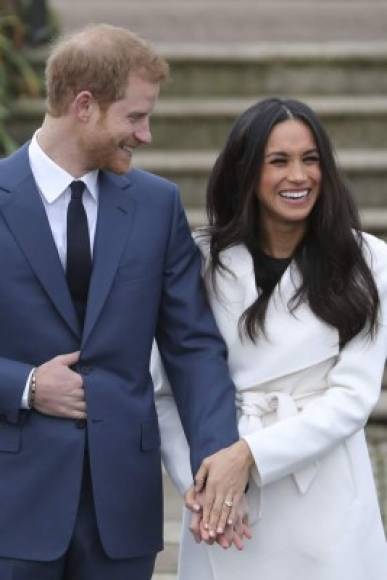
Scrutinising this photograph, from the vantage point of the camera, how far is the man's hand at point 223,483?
3.44 metres

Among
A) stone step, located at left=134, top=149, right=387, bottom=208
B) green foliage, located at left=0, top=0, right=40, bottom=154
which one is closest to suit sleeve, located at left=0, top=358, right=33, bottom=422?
stone step, located at left=134, top=149, right=387, bottom=208

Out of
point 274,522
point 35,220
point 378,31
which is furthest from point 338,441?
point 378,31

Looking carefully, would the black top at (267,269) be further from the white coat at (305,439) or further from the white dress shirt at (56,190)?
the white dress shirt at (56,190)

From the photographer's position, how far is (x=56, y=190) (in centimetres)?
348

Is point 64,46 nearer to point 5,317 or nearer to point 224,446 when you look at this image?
point 5,317

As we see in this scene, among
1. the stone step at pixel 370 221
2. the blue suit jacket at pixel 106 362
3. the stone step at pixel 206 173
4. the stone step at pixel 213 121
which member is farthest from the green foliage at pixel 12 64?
the blue suit jacket at pixel 106 362

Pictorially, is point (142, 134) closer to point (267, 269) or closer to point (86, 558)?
point (267, 269)

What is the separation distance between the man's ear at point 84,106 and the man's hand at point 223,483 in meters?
0.81

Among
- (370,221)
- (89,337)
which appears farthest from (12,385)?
(370,221)

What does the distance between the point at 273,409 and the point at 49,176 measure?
746mm

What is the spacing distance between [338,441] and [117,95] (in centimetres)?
93

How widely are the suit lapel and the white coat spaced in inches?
12.5

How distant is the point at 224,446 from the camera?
138 inches

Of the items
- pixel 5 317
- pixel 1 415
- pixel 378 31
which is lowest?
pixel 378 31
